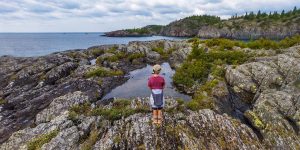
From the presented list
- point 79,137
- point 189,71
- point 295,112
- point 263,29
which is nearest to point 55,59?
point 189,71

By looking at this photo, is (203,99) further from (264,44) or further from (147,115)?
(264,44)

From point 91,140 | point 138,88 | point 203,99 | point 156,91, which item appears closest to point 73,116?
point 91,140

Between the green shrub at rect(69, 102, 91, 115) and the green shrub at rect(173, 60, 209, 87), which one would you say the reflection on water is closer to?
the green shrub at rect(173, 60, 209, 87)

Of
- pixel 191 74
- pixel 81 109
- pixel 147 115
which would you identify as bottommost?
pixel 81 109

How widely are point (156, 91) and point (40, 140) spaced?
8.71 meters

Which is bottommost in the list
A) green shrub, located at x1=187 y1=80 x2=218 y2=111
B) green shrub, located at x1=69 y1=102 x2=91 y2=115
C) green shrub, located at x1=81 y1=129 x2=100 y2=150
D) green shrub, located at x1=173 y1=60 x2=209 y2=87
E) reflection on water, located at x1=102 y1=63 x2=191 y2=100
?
green shrub, located at x1=81 y1=129 x2=100 y2=150

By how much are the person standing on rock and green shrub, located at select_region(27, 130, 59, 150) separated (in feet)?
23.6

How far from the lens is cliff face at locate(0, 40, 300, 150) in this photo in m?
17.2

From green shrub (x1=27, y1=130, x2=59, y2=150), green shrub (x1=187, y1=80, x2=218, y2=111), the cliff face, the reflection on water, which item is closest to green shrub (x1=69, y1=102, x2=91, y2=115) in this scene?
the cliff face

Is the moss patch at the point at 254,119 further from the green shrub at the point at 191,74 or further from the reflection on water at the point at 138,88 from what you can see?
the green shrub at the point at 191,74

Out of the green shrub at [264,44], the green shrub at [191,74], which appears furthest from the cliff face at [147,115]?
the green shrub at [264,44]

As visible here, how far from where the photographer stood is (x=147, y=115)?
19.5m

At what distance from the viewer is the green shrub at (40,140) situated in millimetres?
16938

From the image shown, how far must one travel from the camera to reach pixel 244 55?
32.9 meters
